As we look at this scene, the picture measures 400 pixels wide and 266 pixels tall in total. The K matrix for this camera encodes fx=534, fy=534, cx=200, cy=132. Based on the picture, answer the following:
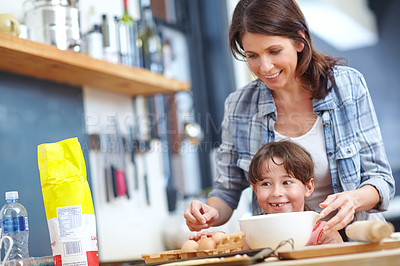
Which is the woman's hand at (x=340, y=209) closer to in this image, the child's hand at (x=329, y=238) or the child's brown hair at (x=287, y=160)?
the child's hand at (x=329, y=238)

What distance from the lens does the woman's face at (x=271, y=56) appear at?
149cm

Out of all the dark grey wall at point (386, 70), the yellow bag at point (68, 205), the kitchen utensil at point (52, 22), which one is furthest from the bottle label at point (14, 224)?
the dark grey wall at point (386, 70)

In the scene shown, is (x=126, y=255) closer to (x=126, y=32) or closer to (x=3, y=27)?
(x=126, y=32)

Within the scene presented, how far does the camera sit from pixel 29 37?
6.24 ft

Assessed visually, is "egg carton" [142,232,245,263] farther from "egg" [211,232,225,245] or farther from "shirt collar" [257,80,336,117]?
"shirt collar" [257,80,336,117]

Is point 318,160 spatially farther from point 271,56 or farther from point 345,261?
point 345,261

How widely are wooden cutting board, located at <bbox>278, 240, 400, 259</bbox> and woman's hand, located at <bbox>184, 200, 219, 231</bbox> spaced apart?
510 millimetres

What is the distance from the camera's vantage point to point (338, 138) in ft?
5.11

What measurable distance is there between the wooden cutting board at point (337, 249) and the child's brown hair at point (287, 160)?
20.9 inches

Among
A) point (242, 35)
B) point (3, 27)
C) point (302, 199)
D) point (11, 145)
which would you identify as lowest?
point (302, 199)

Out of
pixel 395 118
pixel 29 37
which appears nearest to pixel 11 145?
pixel 29 37

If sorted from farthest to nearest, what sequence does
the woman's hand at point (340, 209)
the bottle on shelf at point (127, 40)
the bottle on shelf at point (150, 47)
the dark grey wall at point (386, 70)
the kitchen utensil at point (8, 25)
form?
the dark grey wall at point (386, 70) < the bottle on shelf at point (150, 47) < the bottle on shelf at point (127, 40) < the kitchen utensil at point (8, 25) < the woman's hand at point (340, 209)

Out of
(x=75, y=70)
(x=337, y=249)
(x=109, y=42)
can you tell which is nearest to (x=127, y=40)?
(x=109, y=42)

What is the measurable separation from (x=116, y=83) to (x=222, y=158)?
0.87 meters
